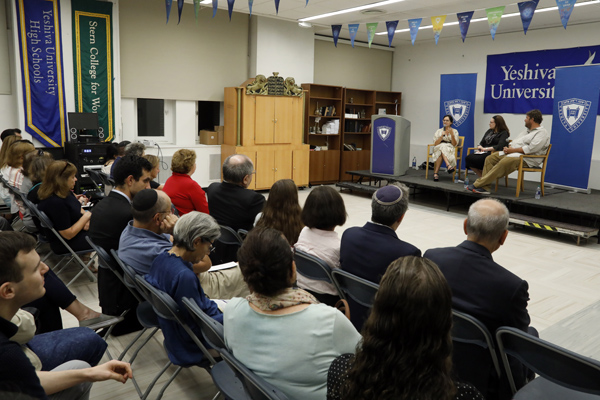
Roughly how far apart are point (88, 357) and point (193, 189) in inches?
80.1

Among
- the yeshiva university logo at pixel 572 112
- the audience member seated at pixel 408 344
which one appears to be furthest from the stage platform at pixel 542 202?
the audience member seated at pixel 408 344

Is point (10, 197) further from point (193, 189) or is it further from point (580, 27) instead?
point (580, 27)

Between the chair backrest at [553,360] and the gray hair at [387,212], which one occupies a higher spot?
the gray hair at [387,212]

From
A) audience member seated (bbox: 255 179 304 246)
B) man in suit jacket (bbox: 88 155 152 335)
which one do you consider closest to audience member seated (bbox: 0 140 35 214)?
man in suit jacket (bbox: 88 155 152 335)

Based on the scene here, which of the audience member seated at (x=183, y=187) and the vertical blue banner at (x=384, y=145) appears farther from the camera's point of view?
the vertical blue banner at (x=384, y=145)

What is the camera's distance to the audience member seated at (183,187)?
3969mm

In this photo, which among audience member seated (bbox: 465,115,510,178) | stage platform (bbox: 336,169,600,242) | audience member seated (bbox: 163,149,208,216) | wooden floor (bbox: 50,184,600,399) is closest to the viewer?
wooden floor (bbox: 50,184,600,399)

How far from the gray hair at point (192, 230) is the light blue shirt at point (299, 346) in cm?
75

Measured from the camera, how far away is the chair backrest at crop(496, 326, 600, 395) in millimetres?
1509

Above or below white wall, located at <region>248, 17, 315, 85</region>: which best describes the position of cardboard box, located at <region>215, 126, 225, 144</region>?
below

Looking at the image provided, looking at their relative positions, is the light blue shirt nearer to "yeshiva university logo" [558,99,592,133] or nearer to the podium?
"yeshiva university logo" [558,99,592,133]

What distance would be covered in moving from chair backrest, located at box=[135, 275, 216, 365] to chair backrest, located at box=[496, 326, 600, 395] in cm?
120

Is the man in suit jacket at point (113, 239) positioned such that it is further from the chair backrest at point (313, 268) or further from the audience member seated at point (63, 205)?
the chair backrest at point (313, 268)

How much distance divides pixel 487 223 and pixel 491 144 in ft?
21.3
